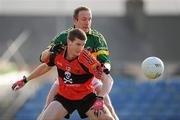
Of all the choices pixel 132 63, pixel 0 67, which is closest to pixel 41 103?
pixel 0 67

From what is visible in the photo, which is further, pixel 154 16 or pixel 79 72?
pixel 154 16

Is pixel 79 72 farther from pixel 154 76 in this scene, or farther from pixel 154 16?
pixel 154 16

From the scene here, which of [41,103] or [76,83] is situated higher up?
[76,83]

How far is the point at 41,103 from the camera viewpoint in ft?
75.6

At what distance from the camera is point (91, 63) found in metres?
11.0

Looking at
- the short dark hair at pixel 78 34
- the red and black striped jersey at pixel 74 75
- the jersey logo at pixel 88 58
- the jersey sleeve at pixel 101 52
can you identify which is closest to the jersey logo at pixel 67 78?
the red and black striped jersey at pixel 74 75

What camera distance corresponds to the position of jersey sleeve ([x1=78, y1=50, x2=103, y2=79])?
10953mm

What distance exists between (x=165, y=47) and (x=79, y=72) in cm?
3061

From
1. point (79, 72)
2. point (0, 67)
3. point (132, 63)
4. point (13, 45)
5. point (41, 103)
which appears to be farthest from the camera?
point (132, 63)

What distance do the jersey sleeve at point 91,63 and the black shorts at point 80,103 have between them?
0.46m

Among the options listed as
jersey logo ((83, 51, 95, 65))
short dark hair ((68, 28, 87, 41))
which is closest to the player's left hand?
jersey logo ((83, 51, 95, 65))

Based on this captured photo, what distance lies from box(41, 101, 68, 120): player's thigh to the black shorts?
0.07 metres

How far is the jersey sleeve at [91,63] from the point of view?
1095 centimetres

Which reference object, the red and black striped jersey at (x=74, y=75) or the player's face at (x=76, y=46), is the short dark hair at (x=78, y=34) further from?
the red and black striped jersey at (x=74, y=75)
